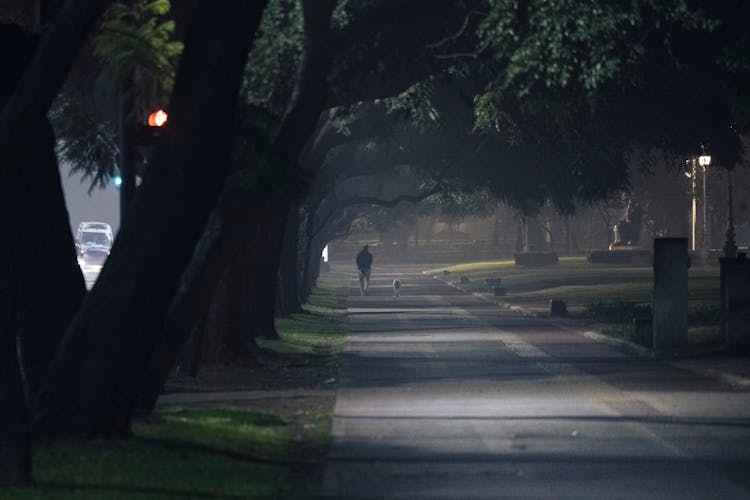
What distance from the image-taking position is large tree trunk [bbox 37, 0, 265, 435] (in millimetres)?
14547

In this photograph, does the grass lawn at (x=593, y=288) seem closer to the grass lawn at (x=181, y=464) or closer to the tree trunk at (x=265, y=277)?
→ the tree trunk at (x=265, y=277)

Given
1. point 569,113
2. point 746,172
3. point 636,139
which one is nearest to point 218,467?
point 569,113

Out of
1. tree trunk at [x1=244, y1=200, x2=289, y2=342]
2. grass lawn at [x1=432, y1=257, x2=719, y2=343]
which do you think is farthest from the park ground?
grass lawn at [x1=432, y1=257, x2=719, y2=343]

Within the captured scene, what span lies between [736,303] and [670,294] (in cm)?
248

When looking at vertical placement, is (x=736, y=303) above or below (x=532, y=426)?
above

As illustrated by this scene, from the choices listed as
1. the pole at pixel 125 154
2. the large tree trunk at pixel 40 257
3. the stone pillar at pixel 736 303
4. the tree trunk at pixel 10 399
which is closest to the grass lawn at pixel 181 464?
the tree trunk at pixel 10 399

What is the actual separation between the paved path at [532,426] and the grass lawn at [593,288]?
5.37m

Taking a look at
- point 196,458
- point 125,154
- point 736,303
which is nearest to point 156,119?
point 125,154

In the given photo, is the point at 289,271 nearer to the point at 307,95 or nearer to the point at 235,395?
the point at 307,95

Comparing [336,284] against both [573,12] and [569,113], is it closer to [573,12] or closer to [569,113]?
[569,113]

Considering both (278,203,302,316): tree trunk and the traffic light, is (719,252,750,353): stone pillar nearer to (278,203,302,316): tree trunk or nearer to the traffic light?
the traffic light

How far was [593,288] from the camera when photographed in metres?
62.3

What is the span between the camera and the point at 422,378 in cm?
2547

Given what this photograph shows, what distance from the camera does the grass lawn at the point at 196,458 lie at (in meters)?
12.6
